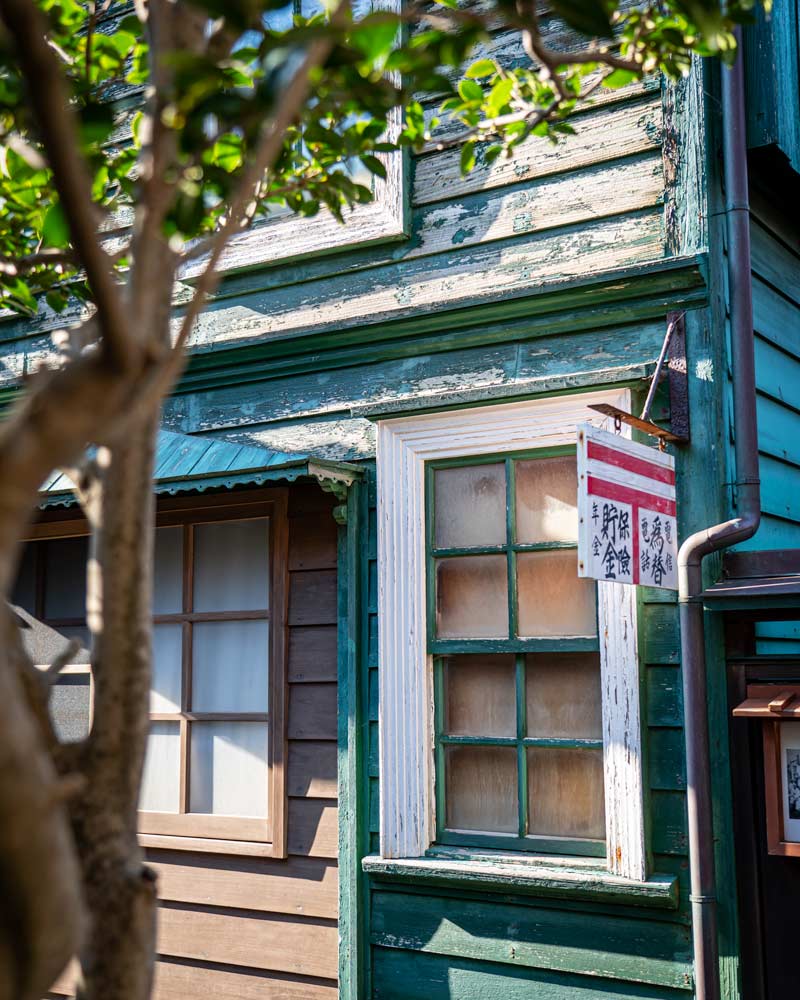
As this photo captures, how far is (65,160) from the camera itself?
166cm

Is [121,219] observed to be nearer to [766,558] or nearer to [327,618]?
[327,618]

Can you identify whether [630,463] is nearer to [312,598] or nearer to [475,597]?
[475,597]

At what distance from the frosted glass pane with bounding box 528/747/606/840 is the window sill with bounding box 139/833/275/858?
1.37m

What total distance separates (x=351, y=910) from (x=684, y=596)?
7.01 ft

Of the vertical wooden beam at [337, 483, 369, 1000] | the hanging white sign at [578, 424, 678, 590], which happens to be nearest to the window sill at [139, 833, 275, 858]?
the vertical wooden beam at [337, 483, 369, 1000]

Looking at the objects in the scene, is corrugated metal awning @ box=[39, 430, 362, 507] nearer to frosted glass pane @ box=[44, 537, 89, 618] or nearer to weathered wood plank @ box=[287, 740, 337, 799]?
frosted glass pane @ box=[44, 537, 89, 618]

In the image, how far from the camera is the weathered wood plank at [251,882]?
17.6 feet

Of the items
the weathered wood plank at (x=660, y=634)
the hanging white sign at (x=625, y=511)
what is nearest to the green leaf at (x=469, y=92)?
the hanging white sign at (x=625, y=511)

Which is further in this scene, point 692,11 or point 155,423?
point 692,11

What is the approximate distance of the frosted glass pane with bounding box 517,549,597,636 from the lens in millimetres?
4910

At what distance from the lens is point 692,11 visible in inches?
95.3

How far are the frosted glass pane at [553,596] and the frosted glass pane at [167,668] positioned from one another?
195 cm

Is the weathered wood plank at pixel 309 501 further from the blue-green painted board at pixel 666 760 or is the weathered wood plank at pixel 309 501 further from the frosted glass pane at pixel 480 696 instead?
the blue-green painted board at pixel 666 760

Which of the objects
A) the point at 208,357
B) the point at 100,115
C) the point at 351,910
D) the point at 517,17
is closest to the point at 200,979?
the point at 351,910
